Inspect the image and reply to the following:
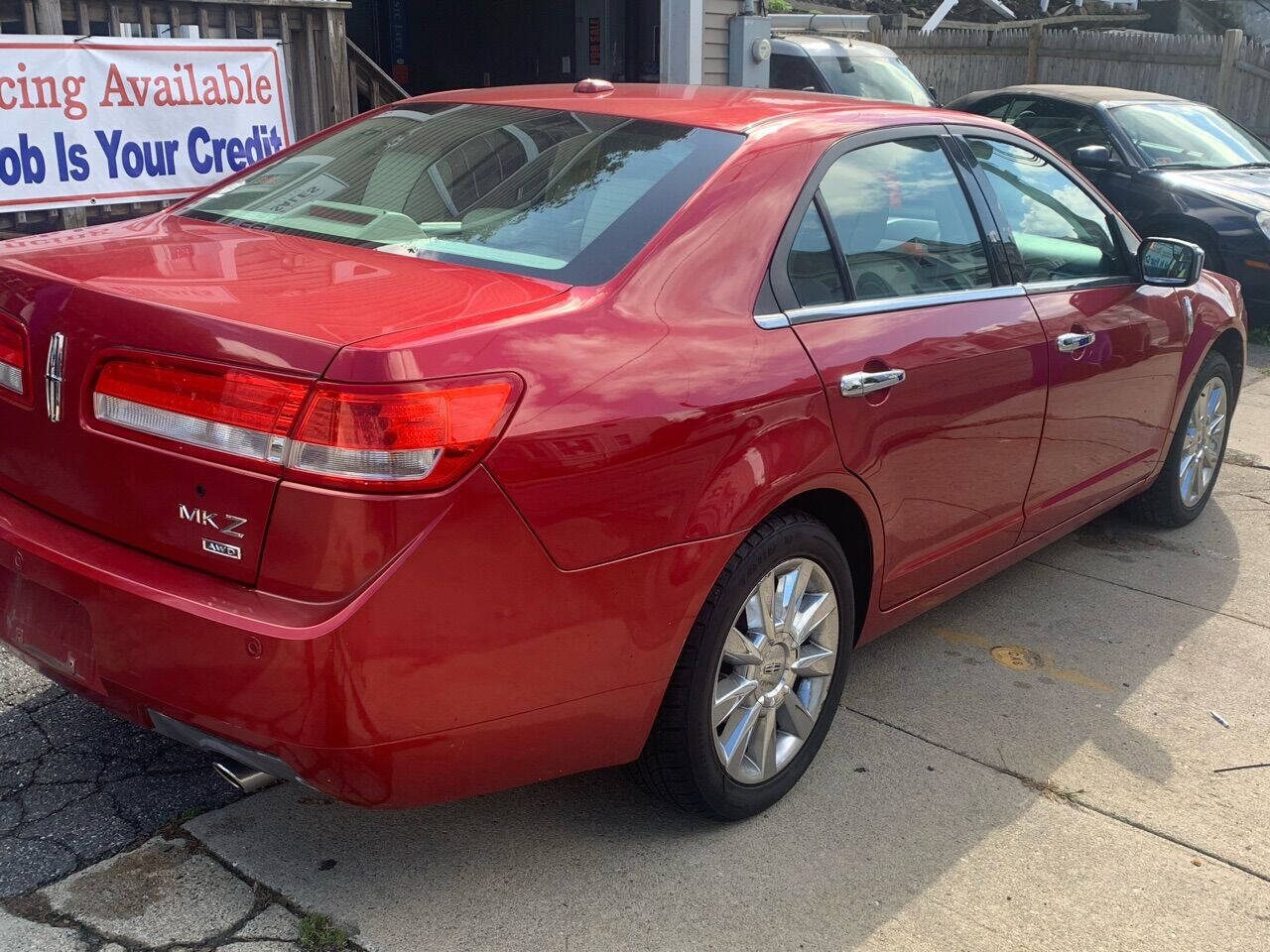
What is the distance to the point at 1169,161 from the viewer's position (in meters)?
9.87

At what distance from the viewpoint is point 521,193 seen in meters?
3.10

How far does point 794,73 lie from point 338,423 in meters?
10.5

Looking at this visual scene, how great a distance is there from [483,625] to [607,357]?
0.58 metres

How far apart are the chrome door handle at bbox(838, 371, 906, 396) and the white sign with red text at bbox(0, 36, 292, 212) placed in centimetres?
460

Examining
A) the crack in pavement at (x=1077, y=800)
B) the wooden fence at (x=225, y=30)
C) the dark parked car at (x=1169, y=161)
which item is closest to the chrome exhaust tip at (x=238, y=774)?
the crack in pavement at (x=1077, y=800)

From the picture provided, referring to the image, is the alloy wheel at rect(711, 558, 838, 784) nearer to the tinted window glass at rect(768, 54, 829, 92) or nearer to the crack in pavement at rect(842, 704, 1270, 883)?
the crack in pavement at rect(842, 704, 1270, 883)

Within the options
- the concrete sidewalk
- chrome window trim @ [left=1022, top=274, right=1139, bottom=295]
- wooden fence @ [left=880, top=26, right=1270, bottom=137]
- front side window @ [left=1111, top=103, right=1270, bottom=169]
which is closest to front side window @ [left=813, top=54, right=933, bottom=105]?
front side window @ [left=1111, top=103, right=1270, bottom=169]

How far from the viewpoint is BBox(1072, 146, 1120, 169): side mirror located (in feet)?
32.4

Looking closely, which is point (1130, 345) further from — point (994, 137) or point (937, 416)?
point (937, 416)

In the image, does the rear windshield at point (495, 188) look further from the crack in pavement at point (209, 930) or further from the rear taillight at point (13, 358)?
the crack in pavement at point (209, 930)

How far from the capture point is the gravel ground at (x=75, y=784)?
2848 mm

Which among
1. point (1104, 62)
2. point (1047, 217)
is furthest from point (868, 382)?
point (1104, 62)

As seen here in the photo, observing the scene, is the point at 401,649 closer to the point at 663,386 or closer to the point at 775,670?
the point at 663,386

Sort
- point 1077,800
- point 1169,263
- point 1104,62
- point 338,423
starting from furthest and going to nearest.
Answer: point 1104,62, point 1169,263, point 1077,800, point 338,423
